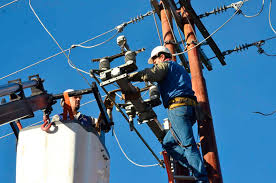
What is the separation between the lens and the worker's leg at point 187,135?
5.09 meters

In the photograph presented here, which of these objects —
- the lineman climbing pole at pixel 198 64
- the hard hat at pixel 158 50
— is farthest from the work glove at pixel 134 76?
the lineman climbing pole at pixel 198 64

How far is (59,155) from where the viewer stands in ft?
12.6

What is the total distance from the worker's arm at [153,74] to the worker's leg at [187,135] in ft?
1.56

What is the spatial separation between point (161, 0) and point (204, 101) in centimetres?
254

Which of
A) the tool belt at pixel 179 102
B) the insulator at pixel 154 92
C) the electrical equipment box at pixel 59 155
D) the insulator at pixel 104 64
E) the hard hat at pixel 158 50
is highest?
the hard hat at pixel 158 50

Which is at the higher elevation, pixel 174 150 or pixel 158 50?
pixel 158 50

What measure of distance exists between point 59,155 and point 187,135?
1.92 metres

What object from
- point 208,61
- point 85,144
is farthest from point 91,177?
point 208,61

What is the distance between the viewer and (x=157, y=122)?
634cm

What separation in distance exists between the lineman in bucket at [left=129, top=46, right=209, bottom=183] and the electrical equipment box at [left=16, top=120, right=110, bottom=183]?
1440 millimetres

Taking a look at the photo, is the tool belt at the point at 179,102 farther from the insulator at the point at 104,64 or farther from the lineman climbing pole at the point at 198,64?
the insulator at the point at 104,64

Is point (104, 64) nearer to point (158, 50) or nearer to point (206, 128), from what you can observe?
point (158, 50)

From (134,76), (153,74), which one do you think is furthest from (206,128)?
(134,76)

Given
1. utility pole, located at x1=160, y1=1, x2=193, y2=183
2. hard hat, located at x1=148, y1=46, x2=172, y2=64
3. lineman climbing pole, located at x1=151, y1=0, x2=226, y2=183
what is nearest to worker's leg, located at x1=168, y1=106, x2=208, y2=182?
lineman climbing pole, located at x1=151, y1=0, x2=226, y2=183
